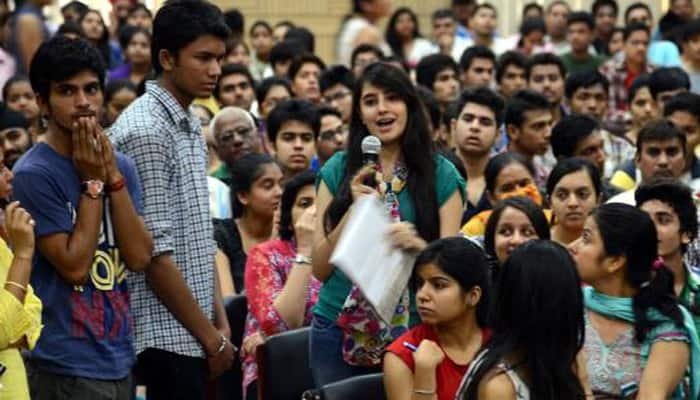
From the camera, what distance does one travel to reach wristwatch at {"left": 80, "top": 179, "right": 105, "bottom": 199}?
191 inches

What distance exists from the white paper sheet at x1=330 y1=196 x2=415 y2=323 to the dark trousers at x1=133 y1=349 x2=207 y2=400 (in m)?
0.65

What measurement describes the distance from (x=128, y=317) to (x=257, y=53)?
10.4 meters

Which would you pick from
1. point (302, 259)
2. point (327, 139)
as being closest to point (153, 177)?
point (302, 259)

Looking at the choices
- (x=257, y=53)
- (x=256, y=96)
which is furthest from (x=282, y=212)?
(x=257, y=53)

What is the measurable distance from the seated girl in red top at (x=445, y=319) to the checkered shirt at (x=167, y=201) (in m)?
0.66

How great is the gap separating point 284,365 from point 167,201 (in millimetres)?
1145

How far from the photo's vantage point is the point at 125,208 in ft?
16.2

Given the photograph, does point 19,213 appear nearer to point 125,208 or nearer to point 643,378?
point 125,208

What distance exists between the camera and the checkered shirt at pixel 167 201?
524 centimetres

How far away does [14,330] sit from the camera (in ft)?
14.9

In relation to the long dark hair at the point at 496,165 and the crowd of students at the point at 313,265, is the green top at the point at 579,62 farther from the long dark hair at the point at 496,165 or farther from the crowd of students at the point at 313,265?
the crowd of students at the point at 313,265

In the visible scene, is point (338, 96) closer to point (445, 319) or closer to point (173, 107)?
point (173, 107)

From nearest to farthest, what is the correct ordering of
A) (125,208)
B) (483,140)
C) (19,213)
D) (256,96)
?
(19,213), (125,208), (483,140), (256,96)

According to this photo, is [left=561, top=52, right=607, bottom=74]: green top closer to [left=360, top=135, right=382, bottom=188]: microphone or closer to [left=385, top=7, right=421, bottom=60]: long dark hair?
[left=385, top=7, right=421, bottom=60]: long dark hair
